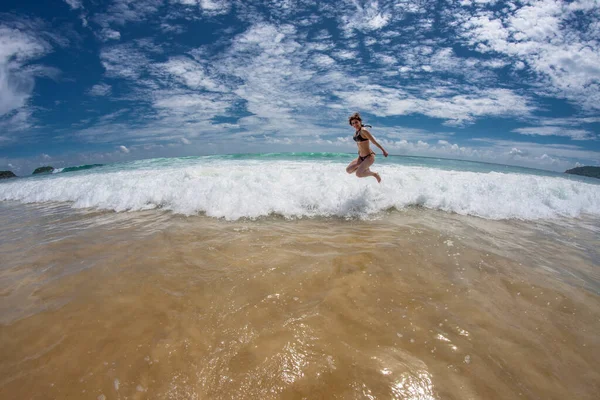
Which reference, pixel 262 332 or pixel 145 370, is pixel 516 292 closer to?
pixel 262 332

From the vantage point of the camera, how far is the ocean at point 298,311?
193 cm

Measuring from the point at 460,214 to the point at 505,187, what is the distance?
3480 mm

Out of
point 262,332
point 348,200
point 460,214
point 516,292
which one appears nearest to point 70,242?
point 262,332

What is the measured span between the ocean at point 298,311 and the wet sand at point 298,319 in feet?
0.05

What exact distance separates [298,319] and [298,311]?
0.43 feet

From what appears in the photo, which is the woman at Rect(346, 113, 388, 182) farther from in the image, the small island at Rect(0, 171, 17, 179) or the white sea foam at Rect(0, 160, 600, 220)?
the small island at Rect(0, 171, 17, 179)

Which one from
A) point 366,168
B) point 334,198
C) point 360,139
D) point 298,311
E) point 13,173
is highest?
point 360,139

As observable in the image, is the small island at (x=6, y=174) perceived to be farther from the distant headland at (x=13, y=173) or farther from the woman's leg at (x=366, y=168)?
the woman's leg at (x=366, y=168)

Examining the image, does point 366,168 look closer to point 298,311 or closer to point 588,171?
point 298,311

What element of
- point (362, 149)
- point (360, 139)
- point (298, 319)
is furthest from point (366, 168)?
point (298, 319)

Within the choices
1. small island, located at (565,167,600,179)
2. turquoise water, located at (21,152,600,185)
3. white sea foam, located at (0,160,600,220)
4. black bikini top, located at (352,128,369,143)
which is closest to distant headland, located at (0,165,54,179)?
turquoise water, located at (21,152,600,185)

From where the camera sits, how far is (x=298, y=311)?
8.59 feet

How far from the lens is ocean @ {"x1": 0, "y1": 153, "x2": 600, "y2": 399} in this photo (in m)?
1.93

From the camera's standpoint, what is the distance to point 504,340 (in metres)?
2.36
